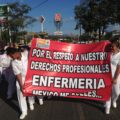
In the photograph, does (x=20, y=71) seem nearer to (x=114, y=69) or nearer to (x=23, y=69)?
(x=23, y=69)

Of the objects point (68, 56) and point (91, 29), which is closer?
point (68, 56)

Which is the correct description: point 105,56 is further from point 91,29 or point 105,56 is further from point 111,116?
point 91,29

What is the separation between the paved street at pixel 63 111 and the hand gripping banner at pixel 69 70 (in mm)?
356

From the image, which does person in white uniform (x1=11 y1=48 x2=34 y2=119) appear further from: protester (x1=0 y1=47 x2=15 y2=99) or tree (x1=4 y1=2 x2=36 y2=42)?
tree (x1=4 y1=2 x2=36 y2=42)

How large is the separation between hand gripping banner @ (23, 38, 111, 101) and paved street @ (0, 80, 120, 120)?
14.0 inches

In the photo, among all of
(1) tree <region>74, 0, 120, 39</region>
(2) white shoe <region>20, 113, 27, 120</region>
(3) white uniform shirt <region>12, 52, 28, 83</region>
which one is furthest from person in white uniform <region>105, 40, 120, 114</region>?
(1) tree <region>74, 0, 120, 39</region>

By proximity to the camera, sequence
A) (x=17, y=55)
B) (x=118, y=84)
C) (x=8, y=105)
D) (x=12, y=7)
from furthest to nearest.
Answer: (x=12, y=7) → (x=8, y=105) → (x=118, y=84) → (x=17, y=55)

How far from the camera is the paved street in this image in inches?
334

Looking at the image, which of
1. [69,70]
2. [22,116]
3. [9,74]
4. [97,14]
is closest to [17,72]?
[22,116]

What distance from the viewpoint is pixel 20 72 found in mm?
8516

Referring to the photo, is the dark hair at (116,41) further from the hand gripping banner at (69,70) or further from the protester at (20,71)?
the protester at (20,71)

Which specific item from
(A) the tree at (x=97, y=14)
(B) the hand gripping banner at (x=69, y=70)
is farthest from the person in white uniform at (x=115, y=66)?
(A) the tree at (x=97, y=14)

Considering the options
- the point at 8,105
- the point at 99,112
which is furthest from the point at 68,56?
the point at 8,105

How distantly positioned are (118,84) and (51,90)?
1.52 metres
